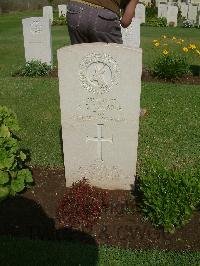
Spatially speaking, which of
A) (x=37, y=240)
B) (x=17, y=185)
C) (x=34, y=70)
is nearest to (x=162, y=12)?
(x=34, y=70)

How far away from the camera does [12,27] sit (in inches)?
891

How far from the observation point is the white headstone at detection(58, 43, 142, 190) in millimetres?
4039

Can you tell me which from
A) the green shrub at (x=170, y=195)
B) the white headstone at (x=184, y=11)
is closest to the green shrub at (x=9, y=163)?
the green shrub at (x=170, y=195)

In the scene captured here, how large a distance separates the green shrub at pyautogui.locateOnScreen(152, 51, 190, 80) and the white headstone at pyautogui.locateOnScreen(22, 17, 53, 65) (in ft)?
10.3

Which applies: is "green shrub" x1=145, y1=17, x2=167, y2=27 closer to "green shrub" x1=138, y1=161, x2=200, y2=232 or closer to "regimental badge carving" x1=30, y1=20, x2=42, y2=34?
"regimental badge carving" x1=30, y1=20, x2=42, y2=34

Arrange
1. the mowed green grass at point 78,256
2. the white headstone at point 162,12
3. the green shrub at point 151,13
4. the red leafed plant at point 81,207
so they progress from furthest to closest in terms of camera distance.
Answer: the green shrub at point 151,13
the white headstone at point 162,12
the red leafed plant at point 81,207
the mowed green grass at point 78,256

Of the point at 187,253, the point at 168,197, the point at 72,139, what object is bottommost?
the point at 187,253

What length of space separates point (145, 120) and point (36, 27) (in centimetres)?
547

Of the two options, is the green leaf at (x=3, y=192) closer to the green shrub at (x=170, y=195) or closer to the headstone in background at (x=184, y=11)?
the green shrub at (x=170, y=195)

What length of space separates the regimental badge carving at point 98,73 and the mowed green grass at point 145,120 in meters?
0.87

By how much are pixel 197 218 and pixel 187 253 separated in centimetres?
58

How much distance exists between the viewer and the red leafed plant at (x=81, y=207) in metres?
4.15

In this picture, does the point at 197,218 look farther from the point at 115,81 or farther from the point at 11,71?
the point at 11,71

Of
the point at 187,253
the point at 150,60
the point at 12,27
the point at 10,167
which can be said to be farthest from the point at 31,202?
the point at 12,27
